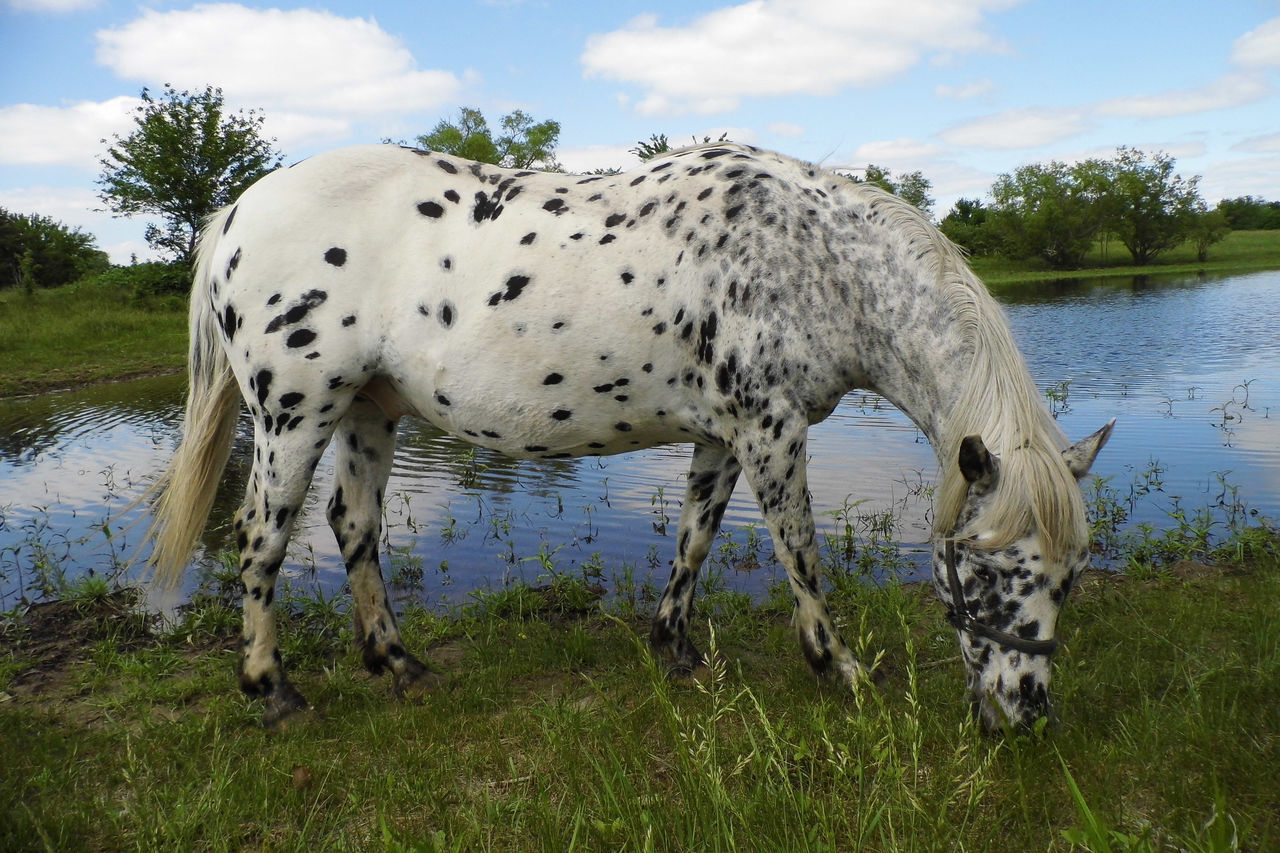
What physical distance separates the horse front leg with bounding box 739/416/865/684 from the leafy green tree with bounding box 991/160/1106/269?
168ft

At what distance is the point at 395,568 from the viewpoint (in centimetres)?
555

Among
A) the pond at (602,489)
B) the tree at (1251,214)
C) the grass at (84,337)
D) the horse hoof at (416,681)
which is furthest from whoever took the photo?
the tree at (1251,214)

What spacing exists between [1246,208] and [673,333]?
306ft

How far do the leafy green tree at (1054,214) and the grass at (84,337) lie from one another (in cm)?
4521

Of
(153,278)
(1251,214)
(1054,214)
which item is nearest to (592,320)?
(153,278)

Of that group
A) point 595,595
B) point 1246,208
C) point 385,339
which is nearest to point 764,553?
point 595,595

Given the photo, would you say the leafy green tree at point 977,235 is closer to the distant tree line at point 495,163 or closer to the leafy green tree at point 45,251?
the distant tree line at point 495,163

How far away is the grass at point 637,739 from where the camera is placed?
2.16 meters

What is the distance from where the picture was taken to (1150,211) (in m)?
47.6

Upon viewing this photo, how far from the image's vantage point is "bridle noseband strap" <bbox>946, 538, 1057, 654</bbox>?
8.62ft

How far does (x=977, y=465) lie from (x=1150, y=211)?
54.8 m

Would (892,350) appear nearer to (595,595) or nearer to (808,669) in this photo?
(808,669)

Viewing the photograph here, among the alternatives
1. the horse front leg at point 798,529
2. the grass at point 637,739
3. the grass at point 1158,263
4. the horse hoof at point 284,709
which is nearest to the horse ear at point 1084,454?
the grass at point 637,739

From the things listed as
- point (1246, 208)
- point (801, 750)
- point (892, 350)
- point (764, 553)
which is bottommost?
point (764, 553)
